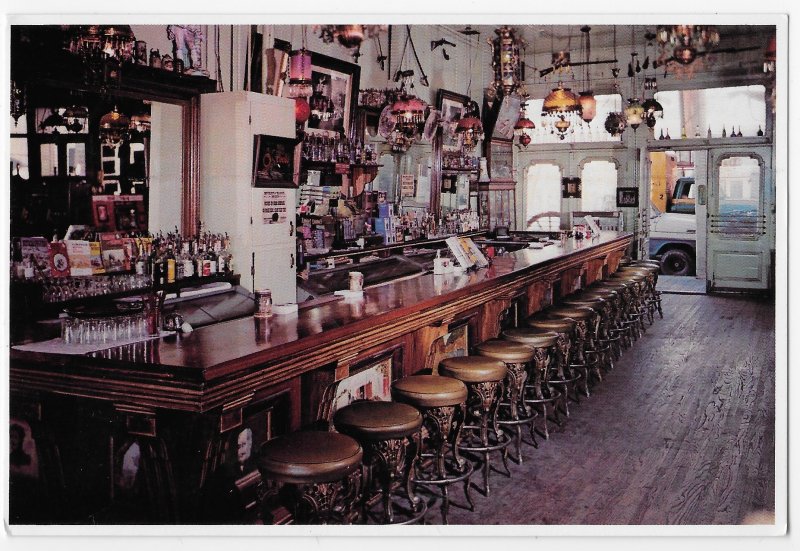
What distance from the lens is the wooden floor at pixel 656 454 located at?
367 centimetres

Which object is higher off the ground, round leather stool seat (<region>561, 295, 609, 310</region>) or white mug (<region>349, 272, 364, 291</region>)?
white mug (<region>349, 272, 364, 291</region>)

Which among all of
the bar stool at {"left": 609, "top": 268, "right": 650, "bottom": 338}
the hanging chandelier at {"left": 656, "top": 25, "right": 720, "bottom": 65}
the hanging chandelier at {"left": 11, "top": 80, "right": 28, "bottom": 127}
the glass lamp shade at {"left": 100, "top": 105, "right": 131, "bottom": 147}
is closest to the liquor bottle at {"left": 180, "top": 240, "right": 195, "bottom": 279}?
the glass lamp shade at {"left": 100, "top": 105, "right": 131, "bottom": 147}

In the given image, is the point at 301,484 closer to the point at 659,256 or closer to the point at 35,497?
the point at 35,497

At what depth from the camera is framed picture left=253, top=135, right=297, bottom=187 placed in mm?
5707

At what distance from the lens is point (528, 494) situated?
12.6 feet

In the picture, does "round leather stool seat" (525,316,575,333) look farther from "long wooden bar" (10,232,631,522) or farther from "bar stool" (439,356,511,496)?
"long wooden bar" (10,232,631,522)

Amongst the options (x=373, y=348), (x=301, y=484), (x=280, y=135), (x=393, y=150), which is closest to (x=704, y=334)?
(x=393, y=150)

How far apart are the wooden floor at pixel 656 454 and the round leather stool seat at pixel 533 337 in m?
0.60

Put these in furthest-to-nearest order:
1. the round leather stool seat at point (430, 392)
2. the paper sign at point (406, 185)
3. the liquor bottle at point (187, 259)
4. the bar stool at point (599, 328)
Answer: the paper sign at point (406, 185) < the bar stool at point (599, 328) < the liquor bottle at point (187, 259) < the round leather stool seat at point (430, 392)

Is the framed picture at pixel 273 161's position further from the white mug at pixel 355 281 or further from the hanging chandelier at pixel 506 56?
the white mug at pixel 355 281

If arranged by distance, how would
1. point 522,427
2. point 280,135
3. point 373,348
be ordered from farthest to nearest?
1. point 280,135
2. point 522,427
3. point 373,348

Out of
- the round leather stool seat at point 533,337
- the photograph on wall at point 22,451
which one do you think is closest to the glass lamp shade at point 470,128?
the round leather stool seat at point 533,337

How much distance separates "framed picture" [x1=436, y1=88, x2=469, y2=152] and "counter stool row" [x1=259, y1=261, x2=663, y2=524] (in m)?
4.32
